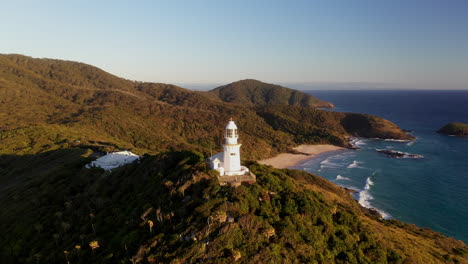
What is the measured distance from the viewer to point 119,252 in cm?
1988

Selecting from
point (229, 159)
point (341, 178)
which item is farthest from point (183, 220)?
point (341, 178)

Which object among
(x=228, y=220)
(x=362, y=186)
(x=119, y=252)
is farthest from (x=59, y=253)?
(x=362, y=186)

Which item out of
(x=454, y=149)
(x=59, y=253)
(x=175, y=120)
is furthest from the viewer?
(x=175, y=120)

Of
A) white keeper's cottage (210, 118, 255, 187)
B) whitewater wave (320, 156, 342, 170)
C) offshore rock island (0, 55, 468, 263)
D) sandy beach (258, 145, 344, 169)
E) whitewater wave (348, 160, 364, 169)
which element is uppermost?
white keeper's cottage (210, 118, 255, 187)

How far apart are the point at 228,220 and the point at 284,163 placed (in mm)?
75305

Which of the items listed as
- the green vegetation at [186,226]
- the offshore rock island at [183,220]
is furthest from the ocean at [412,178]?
the green vegetation at [186,226]

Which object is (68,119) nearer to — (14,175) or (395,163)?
(14,175)

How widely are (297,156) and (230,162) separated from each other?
265 feet

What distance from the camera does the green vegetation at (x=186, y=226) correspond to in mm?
19125

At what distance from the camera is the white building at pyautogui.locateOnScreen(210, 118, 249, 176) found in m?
25.9

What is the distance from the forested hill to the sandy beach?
189 inches

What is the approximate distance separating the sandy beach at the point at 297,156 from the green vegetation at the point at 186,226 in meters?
57.7

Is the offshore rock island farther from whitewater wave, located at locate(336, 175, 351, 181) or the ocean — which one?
whitewater wave, located at locate(336, 175, 351, 181)

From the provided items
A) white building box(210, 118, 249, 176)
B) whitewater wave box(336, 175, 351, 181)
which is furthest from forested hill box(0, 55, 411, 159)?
white building box(210, 118, 249, 176)
